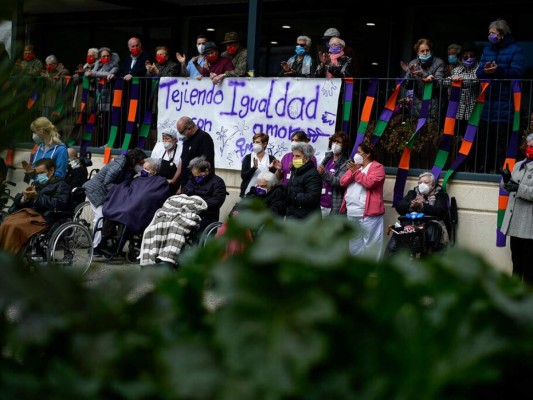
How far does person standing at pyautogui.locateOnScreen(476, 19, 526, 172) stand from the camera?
1189 centimetres

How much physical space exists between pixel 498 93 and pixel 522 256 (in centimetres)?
228

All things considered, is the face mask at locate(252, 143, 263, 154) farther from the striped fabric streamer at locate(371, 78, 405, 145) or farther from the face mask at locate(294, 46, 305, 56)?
the face mask at locate(294, 46, 305, 56)

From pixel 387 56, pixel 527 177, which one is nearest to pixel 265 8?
pixel 387 56

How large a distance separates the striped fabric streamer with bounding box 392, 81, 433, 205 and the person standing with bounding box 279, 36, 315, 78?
72.4 inches

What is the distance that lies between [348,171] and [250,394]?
10.9 meters

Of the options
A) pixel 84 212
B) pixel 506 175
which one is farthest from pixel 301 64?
pixel 506 175

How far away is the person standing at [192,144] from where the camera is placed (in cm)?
1260

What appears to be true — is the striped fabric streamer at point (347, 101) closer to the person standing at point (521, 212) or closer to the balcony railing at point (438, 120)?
the balcony railing at point (438, 120)

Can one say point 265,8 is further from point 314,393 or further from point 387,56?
point 314,393

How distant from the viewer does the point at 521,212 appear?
10.6 m

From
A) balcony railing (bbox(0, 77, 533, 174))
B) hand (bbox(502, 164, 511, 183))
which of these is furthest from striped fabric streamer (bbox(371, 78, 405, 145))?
hand (bbox(502, 164, 511, 183))

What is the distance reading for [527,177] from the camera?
10.5m

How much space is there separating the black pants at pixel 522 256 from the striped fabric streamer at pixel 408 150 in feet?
6.04

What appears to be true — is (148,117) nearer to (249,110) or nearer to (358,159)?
(249,110)
